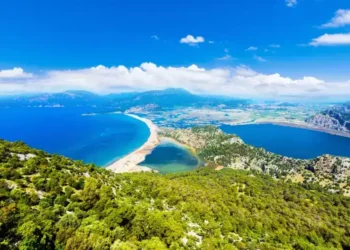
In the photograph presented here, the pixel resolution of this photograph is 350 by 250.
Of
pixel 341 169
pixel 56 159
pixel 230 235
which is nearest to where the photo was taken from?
pixel 230 235

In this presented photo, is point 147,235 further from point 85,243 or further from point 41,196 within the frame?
point 41,196

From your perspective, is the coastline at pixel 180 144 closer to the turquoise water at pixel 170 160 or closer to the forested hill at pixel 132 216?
the turquoise water at pixel 170 160

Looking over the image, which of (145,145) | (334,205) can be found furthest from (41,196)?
(145,145)

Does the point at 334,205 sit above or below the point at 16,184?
below

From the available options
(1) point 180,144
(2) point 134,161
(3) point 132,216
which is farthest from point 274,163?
(3) point 132,216

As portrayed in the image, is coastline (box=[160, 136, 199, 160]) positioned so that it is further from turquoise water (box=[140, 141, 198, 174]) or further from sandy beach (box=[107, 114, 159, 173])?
sandy beach (box=[107, 114, 159, 173])

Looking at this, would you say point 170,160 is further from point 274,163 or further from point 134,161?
point 274,163

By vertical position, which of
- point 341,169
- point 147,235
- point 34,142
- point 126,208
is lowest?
point 34,142
